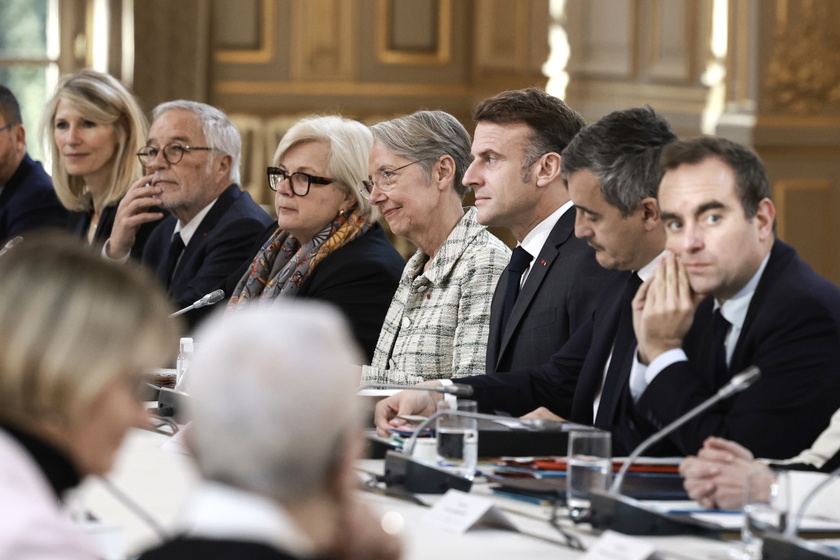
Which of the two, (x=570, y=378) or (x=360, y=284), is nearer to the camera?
(x=570, y=378)

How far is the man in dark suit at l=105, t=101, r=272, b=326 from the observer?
4.44 metres

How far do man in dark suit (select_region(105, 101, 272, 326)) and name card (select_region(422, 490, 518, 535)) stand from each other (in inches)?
101

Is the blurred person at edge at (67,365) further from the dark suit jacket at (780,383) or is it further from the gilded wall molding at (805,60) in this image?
the gilded wall molding at (805,60)

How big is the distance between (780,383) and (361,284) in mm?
1781

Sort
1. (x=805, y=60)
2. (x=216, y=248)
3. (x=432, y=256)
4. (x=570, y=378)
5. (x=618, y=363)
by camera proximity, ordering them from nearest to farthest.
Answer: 1. (x=618, y=363)
2. (x=570, y=378)
3. (x=432, y=256)
4. (x=216, y=248)
5. (x=805, y=60)

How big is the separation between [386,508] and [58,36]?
634 cm

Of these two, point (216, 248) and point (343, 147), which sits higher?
point (343, 147)

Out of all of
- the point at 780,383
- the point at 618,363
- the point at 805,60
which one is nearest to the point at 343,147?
the point at 618,363

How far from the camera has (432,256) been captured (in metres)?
3.53

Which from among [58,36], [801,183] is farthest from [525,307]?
[58,36]

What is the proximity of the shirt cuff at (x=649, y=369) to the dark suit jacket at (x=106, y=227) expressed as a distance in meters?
2.82

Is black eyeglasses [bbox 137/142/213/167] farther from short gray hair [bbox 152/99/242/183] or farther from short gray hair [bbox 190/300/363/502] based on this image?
short gray hair [bbox 190/300/363/502]

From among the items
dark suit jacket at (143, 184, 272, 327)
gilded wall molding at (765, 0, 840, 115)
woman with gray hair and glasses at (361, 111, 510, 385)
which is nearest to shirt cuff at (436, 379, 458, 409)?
woman with gray hair and glasses at (361, 111, 510, 385)

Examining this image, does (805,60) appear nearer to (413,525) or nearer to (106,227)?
(106,227)
